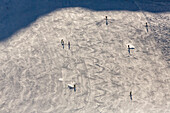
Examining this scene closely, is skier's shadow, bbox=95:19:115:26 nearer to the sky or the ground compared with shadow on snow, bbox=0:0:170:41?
nearer to the ground

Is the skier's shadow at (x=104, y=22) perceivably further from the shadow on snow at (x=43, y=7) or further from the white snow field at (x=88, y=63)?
the shadow on snow at (x=43, y=7)

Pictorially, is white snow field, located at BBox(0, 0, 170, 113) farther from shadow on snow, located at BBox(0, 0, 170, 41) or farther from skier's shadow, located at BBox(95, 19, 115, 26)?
shadow on snow, located at BBox(0, 0, 170, 41)

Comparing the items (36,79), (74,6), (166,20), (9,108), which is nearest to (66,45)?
(36,79)

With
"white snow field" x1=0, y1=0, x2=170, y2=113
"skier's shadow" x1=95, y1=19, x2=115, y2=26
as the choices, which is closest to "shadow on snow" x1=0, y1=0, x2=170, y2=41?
"white snow field" x1=0, y1=0, x2=170, y2=113

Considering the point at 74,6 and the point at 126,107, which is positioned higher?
the point at 74,6

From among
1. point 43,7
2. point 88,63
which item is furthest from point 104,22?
point 43,7

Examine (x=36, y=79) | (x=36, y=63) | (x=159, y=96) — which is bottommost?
(x=159, y=96)

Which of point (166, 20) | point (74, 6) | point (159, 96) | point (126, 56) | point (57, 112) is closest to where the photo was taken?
point (57, 112)

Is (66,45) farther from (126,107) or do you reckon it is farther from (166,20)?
(166,20)
